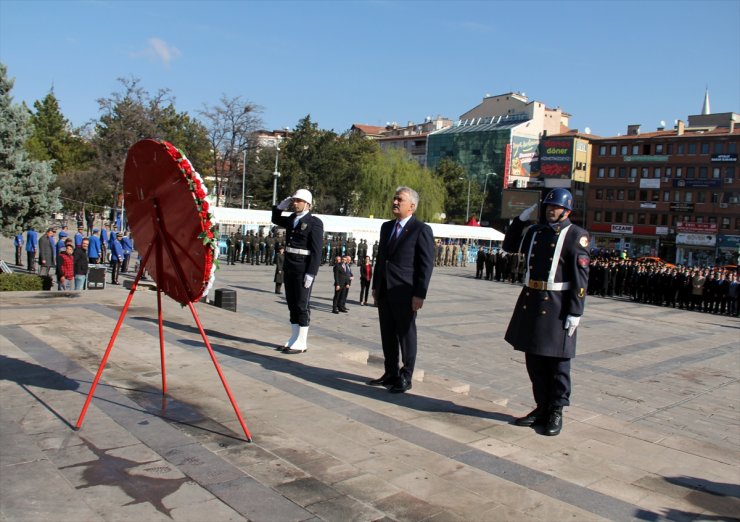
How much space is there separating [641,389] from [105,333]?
8.29 metres

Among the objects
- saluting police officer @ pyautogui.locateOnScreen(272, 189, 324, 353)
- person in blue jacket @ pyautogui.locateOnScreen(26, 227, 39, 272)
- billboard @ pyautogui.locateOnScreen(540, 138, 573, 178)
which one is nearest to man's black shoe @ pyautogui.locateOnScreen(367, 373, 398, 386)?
saluting police officer @ pyautogui.locateOnScreen(272, 189, 324, 353)

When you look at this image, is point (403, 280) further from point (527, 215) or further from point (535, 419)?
Answer: point (535, 419)

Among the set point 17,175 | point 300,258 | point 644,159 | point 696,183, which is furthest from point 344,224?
point 644,159

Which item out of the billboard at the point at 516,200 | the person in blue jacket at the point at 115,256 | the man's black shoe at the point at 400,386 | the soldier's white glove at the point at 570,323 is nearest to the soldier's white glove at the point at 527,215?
the soldier's white glove at the point at 570,323

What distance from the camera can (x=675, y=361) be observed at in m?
13.9

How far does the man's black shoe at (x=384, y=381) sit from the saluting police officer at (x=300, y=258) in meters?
1.60

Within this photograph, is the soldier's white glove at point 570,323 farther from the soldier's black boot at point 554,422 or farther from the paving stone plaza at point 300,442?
the paving stone plaza at point 300,442

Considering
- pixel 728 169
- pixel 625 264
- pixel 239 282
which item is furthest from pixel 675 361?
pixel 728 169

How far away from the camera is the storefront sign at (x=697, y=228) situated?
252ft

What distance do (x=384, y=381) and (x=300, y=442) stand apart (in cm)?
204

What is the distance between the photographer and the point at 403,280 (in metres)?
6.46

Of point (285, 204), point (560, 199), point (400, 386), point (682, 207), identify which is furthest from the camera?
point (682, 207)

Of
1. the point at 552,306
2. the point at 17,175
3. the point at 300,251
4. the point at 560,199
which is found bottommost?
the point at 552,306

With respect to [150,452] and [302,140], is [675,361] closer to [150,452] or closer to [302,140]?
[150,452]
